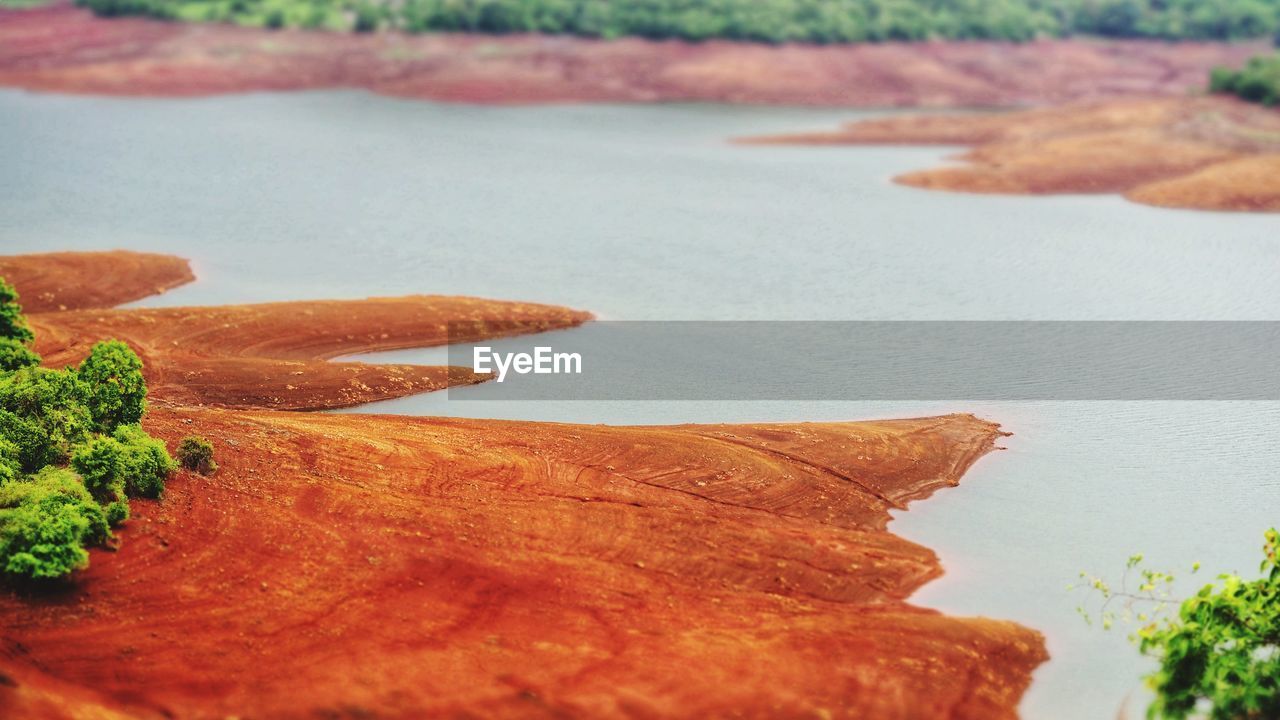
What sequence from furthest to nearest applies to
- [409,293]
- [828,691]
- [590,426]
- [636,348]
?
[409,293], [636,348], [590,426], [828,691]

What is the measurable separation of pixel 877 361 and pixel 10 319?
15.4m

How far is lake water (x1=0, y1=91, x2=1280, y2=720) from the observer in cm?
2017

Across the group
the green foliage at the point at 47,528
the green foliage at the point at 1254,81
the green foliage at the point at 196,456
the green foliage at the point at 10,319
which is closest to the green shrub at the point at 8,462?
the green foliage at the point at 47,528

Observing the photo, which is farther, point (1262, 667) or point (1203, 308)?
point (1203, 308)

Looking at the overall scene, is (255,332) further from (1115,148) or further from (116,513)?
(1115,148)

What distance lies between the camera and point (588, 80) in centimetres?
7119

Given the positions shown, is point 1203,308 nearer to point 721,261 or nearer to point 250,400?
point 721,261

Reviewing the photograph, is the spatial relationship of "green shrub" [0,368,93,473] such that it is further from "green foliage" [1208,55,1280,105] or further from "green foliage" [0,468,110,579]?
"green foliage" [1208,55,1280,105]

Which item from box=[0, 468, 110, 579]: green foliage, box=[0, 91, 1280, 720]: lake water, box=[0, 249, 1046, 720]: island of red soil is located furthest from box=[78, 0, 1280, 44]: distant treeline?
box=[0, 468, 110, 579]: green foliage

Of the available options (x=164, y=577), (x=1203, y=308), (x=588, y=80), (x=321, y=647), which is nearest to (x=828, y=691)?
(x=321, y=647)

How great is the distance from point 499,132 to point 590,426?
125 ft

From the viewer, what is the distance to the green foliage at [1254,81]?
6475 centimetres

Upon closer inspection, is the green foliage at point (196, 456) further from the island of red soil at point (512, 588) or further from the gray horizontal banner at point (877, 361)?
the gray horizontal banner at point (877, 361)

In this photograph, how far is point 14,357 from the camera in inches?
835
